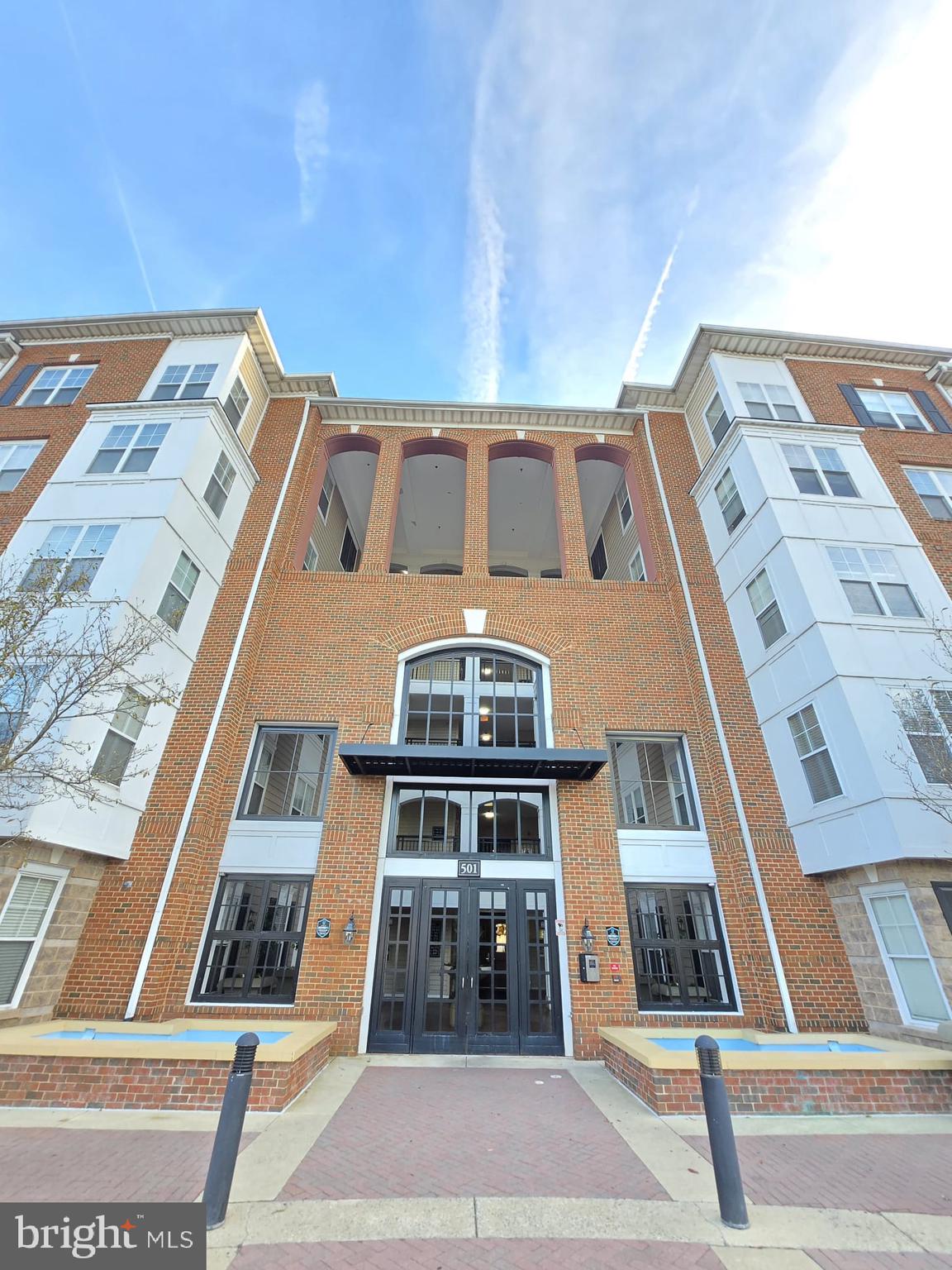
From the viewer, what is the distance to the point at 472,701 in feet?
39.4

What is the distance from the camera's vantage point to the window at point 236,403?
1395 cm

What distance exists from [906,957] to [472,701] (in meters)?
8.30

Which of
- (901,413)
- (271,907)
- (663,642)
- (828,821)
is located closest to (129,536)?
(271,907)

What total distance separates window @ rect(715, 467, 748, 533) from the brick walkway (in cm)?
1137

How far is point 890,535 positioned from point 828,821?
20.4ft

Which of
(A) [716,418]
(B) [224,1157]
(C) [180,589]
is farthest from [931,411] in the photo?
(B) [224,1157]

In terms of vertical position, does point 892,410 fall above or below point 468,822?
above

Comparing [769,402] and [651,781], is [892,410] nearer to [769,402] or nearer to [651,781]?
[769,402]

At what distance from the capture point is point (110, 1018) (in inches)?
336

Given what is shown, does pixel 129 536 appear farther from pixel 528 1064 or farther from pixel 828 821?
pixel 828 821

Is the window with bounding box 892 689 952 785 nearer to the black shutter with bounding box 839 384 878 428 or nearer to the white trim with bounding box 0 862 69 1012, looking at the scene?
the black shutter with bounding box 839 384 878 428

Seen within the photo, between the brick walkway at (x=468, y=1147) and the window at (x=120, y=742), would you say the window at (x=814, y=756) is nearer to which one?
the brick walkway at (x=468, y=1147)

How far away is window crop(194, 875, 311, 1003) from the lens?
30.7 feet

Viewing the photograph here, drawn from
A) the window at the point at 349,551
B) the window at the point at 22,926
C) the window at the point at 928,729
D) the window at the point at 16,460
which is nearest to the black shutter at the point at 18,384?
the window at the point at 16,460
